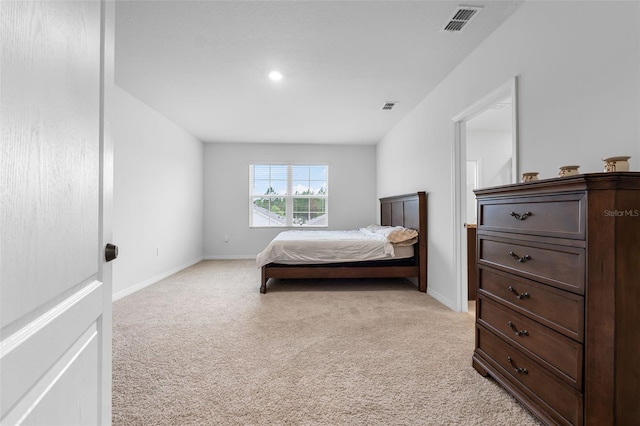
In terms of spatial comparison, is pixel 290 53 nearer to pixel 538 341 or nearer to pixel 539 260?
pixel 539 260

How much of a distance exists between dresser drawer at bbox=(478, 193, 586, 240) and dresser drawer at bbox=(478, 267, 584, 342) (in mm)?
246

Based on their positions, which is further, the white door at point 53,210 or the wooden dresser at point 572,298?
the wooden dresser at point 572,298

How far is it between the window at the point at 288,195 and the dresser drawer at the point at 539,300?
476 cm

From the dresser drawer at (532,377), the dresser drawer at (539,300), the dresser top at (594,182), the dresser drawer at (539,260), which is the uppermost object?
the dresser top at (594,182)

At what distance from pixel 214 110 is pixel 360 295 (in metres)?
3.15

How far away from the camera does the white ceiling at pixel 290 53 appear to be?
2.13 m

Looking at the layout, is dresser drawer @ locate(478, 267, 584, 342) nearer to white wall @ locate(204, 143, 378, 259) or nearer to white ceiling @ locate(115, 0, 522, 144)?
white ceiling @ locate(115, 0, 522, 144)

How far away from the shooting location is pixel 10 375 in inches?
15.6

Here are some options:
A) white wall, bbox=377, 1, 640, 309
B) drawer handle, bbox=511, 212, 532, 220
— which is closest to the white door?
drawer handle, bbox=511, 212, 532, 220

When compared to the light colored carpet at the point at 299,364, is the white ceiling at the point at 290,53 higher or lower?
higher

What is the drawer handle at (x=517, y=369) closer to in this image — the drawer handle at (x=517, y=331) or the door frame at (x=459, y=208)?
the drawer handle at (x=517, y=331)

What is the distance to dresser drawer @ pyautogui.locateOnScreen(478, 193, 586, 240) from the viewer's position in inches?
46.7

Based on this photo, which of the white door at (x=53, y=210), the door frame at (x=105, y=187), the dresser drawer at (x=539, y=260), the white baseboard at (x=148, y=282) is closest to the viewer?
the white door at (x=53, y=210)

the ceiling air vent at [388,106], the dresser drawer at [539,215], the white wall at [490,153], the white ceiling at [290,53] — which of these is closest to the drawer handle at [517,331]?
the dresser drawer at [539,215]
